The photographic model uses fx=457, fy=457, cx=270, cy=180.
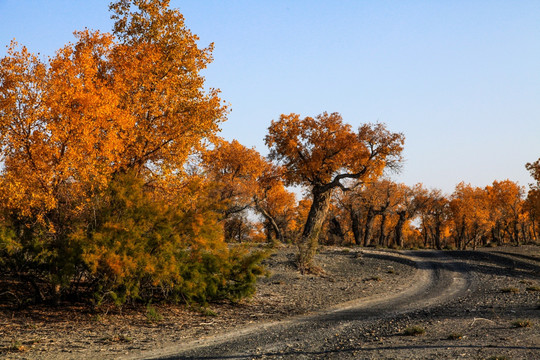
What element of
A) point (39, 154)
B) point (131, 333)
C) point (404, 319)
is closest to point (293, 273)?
point (404, 319)

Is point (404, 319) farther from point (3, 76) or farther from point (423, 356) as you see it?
point (3, 76)

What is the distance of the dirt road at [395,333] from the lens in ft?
29.1

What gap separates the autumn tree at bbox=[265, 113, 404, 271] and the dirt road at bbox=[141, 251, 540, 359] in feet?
43.9

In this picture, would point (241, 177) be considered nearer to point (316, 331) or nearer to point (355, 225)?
point (355, 225)

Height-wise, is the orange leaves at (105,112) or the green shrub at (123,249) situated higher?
the orange leaves at (105,112)

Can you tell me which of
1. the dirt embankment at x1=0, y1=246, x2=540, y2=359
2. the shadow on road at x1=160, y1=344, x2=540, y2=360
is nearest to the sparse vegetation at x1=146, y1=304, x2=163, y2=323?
the dirt embankment at x1=0, y1=246, x2=540, y2=359

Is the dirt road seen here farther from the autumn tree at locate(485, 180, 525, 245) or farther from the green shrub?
the autumn tree at locate(485, 180, 525, 245)

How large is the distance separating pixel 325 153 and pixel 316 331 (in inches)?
809

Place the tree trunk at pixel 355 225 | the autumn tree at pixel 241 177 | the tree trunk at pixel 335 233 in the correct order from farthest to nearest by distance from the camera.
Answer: the tree trunk at pixel 355 225 → the tree trunk at pixel 335 233 → the autumn tree at pixel 241 177

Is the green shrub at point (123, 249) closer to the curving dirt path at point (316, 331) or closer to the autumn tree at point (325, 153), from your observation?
the curving dirt path at point (316, 331)

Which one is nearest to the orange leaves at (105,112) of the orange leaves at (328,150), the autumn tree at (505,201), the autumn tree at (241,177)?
the orange leaves at (328,150)

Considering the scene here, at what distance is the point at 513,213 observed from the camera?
223 ft

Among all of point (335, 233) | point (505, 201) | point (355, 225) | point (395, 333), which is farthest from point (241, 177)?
point (505, 201)

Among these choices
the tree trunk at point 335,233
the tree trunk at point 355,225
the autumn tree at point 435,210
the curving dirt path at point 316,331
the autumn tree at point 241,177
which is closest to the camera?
the curving dirt path at point 316,331
